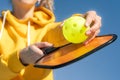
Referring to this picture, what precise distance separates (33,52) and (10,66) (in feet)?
0.94

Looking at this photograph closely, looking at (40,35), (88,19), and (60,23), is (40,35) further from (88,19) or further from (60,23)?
(88,19)

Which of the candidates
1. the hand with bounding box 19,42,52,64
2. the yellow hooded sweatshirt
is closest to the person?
the yellow hooded sweatshirt

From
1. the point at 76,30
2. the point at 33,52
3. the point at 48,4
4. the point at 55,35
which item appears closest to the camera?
the point at 33,52

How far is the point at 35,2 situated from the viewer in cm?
229

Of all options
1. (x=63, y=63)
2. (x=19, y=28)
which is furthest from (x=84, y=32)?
(x=19, y=28)

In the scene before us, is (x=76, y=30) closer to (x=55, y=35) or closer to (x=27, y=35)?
(x=55, y=35)

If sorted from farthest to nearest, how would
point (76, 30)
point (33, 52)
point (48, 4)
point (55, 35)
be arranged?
point (48, 4) < point (55, 35) < point (76, 30) < point (33, 52)

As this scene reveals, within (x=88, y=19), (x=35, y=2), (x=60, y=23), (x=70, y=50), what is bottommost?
(x=70, y=50)

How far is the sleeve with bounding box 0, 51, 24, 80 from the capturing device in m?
1.80

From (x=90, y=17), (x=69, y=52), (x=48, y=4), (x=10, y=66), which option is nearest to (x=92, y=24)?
(x=90, y=17)

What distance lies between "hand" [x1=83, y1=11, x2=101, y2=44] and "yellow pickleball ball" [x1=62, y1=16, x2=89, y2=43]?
0.02 m

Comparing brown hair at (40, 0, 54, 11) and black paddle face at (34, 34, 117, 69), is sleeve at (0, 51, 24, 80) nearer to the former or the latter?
black paddle face at (34, 34, 117, 69)

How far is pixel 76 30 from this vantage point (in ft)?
5.88

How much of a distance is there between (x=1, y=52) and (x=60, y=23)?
382 millimetres
